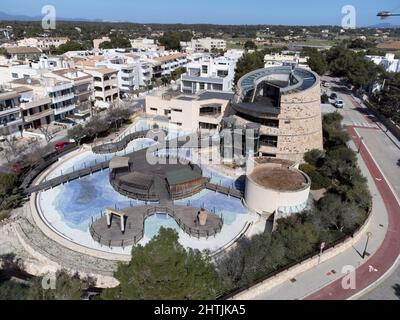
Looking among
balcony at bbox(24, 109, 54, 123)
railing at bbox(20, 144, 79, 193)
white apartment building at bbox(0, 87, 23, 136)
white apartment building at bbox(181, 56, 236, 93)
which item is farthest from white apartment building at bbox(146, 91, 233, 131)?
white apartment building at bbox(0, 87, 23, 136)

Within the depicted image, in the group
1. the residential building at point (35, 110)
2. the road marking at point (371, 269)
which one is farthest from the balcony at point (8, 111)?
the road marking at point (371, 269)

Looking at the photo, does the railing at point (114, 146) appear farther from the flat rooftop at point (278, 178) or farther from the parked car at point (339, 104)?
the parked car at point (339, 104)

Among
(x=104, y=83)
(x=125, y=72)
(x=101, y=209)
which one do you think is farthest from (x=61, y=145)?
(x=125, y=72)

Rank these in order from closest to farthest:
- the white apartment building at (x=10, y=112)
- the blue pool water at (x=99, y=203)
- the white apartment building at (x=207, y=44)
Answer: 1. the blue pool water at (x=99, y=203)
2. the white apartment building at (x=10, y=112)
3. the white apartment building at (x=207, y=44)

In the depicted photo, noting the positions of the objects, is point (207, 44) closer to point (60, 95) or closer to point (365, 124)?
point (60, 95)

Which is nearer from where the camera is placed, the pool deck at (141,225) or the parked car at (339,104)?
the pool deck at (141,225)

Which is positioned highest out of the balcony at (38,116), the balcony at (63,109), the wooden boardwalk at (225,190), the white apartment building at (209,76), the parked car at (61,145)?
the white apartment building at (209,76)
